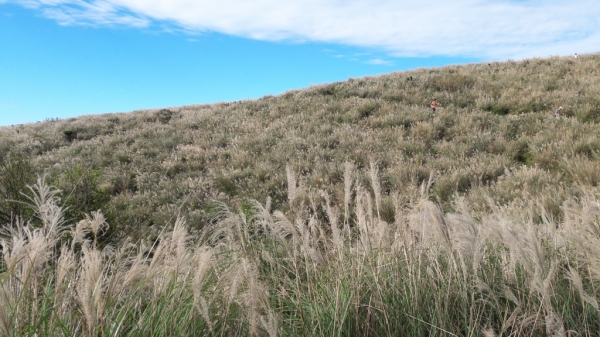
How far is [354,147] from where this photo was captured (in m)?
10.0

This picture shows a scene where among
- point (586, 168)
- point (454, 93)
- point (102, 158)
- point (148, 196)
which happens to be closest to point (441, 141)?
point (586, 168)

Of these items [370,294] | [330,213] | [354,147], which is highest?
[330,213]

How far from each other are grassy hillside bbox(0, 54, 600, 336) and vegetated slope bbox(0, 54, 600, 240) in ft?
0.21

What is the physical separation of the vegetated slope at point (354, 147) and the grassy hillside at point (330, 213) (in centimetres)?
6

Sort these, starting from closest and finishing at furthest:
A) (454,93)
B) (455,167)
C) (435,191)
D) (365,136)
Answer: (435,191), (455,167), (365,136), (454,93)

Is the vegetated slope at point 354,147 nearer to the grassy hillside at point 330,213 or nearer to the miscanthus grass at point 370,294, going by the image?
the grassy hillside at point 330,213

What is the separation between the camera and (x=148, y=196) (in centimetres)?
895

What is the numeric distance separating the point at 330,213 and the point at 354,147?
7.24 m

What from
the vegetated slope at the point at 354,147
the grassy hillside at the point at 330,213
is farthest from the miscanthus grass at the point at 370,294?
the vegetated slope at the point at 354,147

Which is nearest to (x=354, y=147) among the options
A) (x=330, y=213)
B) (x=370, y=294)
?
(x=330, y=213)

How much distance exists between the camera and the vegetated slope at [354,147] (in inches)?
273

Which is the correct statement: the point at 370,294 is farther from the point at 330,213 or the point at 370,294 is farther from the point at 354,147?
the point at 354,147

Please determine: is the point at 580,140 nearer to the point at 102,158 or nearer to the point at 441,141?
the point at 441,141

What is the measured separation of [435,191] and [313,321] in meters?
5.27
